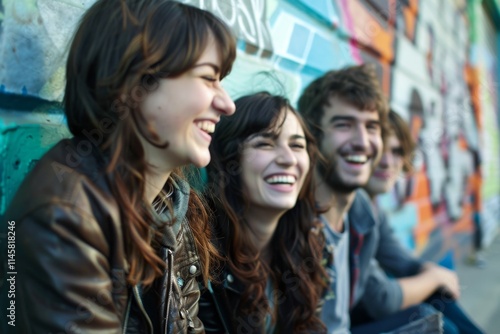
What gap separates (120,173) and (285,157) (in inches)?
29.5

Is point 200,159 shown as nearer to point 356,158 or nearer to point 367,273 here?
point 356,158

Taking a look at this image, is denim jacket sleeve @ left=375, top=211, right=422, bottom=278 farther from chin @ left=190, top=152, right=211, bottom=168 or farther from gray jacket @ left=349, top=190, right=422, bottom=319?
chin @ left=190, top=152, right=211, bottom=168

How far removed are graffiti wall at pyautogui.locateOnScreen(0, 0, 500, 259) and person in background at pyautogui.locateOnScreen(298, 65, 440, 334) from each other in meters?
0.24

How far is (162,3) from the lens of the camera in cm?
106

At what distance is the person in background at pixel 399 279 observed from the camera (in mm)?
2412

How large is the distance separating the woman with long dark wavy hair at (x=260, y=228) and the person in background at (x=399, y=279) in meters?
0.77

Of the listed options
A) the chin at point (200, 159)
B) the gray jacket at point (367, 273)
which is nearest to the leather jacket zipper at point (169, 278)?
the chin at point (200, 159)

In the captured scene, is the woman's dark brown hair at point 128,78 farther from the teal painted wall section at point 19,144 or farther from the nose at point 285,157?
the nose at point 285,157

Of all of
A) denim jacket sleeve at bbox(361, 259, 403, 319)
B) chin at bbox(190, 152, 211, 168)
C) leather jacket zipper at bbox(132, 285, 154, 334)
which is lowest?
denim jacket sleeve at bbox(361, 259, 403, 319)

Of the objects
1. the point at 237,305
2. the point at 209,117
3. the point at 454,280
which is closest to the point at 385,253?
the point at 454,280

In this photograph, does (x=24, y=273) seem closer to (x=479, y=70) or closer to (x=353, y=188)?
(x=353, y=188)

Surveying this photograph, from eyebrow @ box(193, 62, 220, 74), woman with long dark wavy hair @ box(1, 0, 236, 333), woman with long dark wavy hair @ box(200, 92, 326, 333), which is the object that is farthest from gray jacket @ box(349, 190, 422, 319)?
eyebrow @ box(193, 62, 220, 74)

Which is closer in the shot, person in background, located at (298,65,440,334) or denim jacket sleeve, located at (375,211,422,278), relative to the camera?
person in background, located at (298,65,440,334)

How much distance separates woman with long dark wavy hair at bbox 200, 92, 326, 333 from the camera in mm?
1588
